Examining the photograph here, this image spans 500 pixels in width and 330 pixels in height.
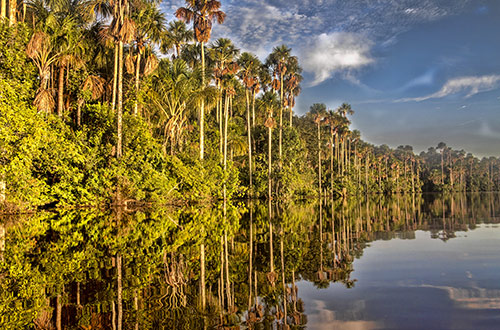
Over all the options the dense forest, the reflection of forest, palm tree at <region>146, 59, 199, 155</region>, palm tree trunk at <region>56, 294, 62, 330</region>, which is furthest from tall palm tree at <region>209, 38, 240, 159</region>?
palm tree trunk at <region>56, 294, 62, 330</region>

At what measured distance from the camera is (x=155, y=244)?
10.4m

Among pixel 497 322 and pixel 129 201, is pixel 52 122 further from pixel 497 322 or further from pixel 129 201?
pixel 497 322

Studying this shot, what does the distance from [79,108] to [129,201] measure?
25.8ft

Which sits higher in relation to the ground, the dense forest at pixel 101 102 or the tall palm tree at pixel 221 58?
the tall palm tree at pixel 221 58

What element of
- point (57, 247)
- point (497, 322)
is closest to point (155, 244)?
point (57, 247)

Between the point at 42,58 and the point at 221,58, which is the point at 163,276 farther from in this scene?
the point at 221,58

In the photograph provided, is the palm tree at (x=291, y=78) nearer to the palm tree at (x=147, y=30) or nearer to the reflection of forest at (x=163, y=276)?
the palm tree at (x=147, y=30)

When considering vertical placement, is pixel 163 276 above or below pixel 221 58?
below

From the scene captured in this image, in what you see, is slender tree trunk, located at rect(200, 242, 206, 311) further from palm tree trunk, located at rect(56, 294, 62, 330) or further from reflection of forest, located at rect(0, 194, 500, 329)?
palm tree trunk, located at rect(56, 294, 62, 330)

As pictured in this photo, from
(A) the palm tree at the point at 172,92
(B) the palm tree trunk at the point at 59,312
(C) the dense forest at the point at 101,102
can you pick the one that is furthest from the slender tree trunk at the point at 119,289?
(A) the palm tree at the point at 172,92

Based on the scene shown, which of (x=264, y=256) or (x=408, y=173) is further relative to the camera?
(x=408, y=173)

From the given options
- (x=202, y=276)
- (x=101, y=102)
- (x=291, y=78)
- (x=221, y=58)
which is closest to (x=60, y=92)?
(x=101, y=102)

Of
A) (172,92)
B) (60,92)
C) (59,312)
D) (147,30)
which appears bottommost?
(59,312)

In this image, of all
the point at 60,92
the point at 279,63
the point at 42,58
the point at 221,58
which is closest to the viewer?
the point at 42,58
